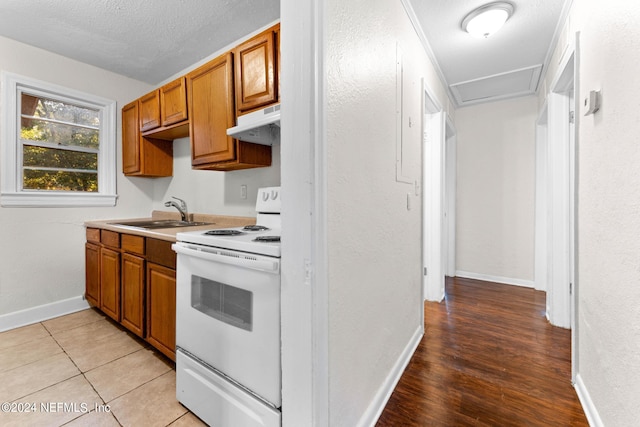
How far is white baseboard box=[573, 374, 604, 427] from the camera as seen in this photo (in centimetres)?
126

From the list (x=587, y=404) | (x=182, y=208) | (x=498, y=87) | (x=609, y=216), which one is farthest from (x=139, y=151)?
(x=498, y=87)

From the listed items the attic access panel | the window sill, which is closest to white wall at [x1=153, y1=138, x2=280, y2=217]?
the window sill

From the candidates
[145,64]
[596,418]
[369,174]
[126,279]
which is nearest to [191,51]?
[145,64]

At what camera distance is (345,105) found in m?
1.10

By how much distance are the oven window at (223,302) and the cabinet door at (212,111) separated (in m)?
0.96

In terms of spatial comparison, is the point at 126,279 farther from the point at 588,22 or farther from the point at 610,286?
the point at 588,22

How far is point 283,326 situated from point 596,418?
1499 millimetres

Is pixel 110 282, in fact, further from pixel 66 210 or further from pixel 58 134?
pixel 58 134

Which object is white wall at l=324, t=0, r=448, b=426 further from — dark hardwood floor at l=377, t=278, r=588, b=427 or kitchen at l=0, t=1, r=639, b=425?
dark hardwood floor at l=377, t=278, r=588, b=427

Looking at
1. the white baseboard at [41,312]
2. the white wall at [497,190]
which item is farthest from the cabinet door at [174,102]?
the white wall at [497,190]

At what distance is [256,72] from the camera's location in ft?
5.83

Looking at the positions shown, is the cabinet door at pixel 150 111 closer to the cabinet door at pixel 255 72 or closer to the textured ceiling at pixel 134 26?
the textured ceiling at pixel 134 26

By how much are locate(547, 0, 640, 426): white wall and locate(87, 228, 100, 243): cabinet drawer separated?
11.2 feet

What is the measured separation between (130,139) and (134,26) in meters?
1.13
